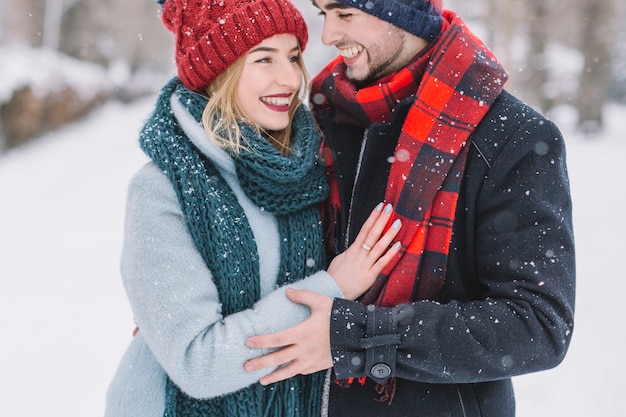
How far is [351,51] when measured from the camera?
78.4 inches

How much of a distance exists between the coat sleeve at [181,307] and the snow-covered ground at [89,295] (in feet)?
8.45

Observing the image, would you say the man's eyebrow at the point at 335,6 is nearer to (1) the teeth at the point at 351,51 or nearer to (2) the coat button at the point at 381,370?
(1) the teeth at the point at 351,51

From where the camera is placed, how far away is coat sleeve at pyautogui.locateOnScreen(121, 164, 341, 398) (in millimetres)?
1523

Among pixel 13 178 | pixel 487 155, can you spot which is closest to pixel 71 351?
pixel 487 155

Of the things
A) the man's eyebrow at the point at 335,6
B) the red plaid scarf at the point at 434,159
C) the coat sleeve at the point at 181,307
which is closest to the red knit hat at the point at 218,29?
the man's eyebrow at the point at 335,6

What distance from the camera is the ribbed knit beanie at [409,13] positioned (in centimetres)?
188

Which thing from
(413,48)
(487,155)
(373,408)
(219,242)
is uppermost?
(413,48)

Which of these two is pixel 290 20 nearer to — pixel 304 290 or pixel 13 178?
pixel 304 290

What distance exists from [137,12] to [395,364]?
24356 mm

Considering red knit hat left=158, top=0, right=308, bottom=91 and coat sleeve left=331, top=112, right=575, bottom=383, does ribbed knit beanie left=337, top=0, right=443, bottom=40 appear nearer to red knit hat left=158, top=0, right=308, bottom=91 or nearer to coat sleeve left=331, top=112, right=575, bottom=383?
red knit hat left=158, top=0, right=308, bottom=91

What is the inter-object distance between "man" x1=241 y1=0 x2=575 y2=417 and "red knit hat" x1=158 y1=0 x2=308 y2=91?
38 centimetres

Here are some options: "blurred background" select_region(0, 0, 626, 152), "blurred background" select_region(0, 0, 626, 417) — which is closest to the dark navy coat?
"blurred background" select_region(0, 0, 626, 417)

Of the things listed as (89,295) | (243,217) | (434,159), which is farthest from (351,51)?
(89,295)

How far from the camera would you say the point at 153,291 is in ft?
5.08
